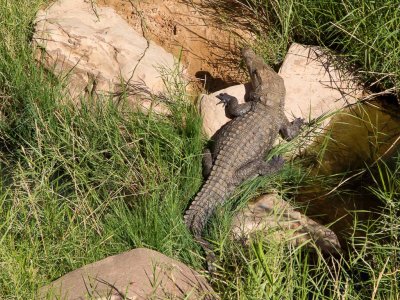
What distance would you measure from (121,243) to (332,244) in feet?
4.78

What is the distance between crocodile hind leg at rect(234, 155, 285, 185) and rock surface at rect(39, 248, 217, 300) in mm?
1487

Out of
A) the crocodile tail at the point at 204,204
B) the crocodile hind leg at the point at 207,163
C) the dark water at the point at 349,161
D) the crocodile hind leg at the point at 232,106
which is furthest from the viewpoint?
the crocodile hind leg at the point at 232,106

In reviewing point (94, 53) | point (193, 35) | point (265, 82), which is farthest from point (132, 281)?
point (193, 35)

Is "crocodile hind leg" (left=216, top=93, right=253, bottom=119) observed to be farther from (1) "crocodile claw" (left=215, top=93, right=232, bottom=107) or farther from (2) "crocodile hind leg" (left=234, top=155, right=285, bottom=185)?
(2) "crocodile hind leg" (left=234, top=155, right=285, bottom=185)

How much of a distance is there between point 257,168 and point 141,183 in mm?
1034

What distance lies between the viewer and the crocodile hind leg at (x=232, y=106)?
582 centimetres

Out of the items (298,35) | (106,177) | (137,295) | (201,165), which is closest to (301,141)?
(201,165)

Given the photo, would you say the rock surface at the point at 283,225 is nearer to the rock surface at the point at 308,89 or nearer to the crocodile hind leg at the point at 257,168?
the crocodile hind leg at the point at 257,168

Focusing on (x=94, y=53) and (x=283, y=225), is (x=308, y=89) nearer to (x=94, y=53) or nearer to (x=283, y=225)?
(x=283, y=225)

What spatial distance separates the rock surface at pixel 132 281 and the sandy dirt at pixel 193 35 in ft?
8.86

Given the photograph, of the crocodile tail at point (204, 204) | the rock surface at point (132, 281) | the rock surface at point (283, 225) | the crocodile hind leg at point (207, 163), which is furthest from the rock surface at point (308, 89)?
the rock surface at point (132, 281)

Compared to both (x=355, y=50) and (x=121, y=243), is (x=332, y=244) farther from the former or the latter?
(x=355, y=50)

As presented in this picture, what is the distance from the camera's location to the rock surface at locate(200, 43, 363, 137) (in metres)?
5.85

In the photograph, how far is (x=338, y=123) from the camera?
5824 mm
